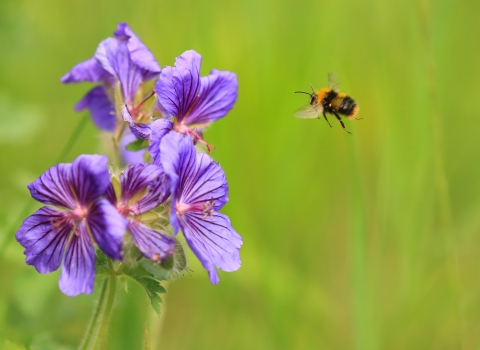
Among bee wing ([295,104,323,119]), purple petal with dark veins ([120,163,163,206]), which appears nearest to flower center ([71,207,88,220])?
purple petal with dark veins ([120,163,163,206])

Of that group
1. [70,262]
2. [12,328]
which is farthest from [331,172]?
[70,262]

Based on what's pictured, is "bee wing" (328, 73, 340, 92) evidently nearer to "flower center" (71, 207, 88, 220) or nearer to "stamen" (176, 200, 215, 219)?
"stamen" (176, 200, 215, 219)

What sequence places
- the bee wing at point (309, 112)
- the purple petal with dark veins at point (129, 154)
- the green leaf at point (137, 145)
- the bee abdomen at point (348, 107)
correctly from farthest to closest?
the bee abdomen at point (348, 107) → the bee wing at point (309, 112) → the purple petal with dark veins at point (129, 154) → the green leaf at point (137, 145)

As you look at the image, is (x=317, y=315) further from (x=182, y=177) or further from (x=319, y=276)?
(x=182, y=177)

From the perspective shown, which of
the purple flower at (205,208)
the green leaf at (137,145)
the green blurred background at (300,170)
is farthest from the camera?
the green blurred background at (300,170)

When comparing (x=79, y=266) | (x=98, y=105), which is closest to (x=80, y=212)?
(x=79, y=266)

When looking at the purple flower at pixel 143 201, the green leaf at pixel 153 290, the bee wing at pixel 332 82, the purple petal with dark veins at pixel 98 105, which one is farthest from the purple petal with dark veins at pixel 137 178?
the bee wing at pixel 332 82

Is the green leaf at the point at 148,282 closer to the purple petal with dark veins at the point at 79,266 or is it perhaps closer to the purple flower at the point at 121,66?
the purple petal with dark veins at the point at 79,266
